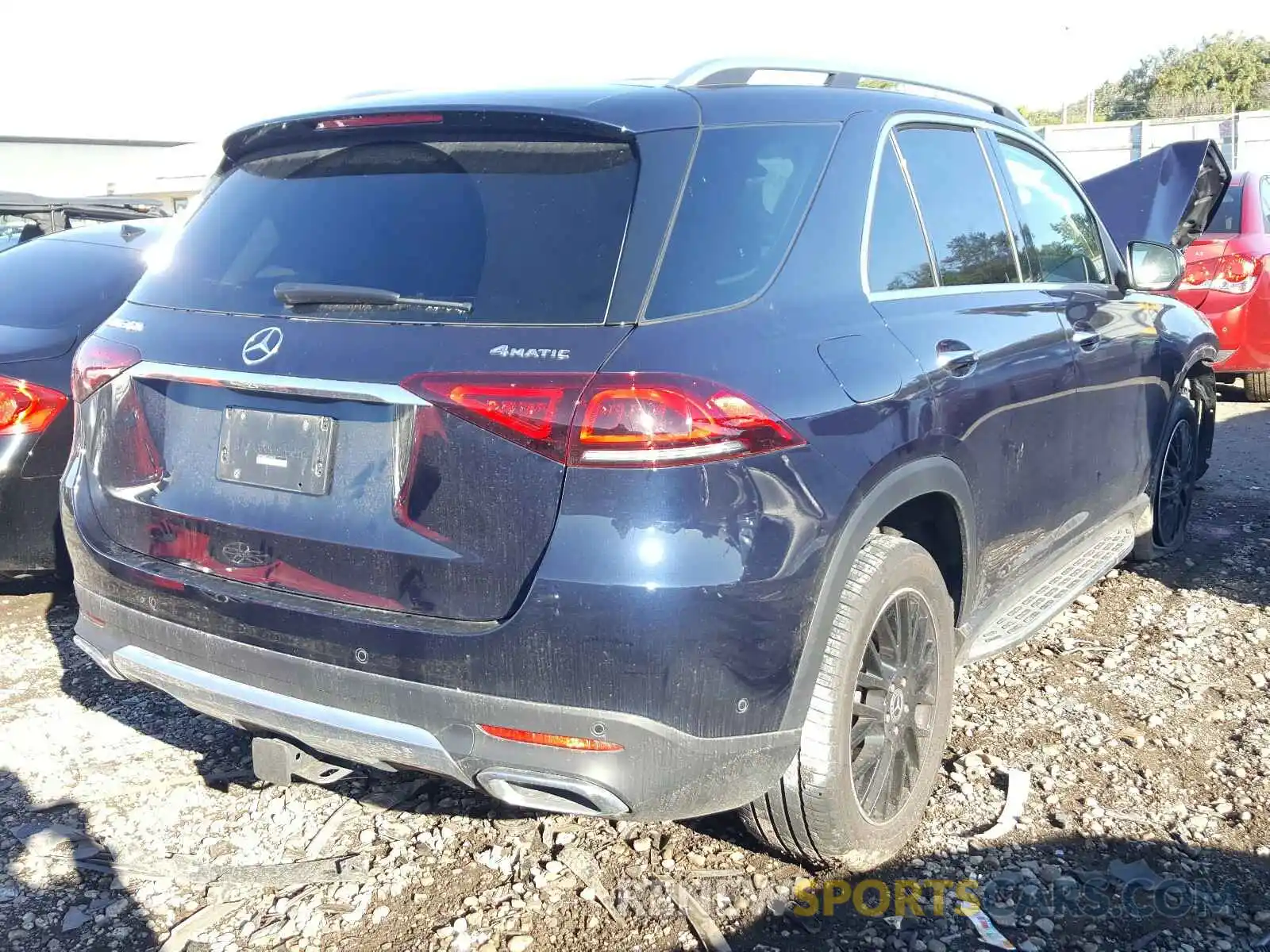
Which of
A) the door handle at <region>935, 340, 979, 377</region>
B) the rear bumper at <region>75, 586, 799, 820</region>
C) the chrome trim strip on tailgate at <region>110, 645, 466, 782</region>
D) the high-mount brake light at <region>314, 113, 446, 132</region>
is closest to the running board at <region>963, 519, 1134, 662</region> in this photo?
the door handle at <region>935, 340, 979, 377</region>

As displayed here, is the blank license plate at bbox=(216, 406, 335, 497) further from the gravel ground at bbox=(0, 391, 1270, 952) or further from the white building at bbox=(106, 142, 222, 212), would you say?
the white building at bbox=(106, 142, 222, 212)

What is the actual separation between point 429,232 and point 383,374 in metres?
0.37

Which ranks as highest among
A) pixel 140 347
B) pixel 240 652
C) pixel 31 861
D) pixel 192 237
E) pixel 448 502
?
pixel 192 237

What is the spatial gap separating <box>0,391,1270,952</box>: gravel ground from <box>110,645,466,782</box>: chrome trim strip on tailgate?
1.62 feet

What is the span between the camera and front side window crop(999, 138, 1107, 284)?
145 inches

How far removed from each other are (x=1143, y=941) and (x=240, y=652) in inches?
81.8

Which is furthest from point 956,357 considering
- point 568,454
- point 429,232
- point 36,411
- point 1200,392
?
point 36,411

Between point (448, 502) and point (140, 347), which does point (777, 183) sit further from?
point (140, 347)

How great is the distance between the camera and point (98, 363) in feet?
8.82

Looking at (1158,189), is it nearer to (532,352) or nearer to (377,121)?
(377,121)

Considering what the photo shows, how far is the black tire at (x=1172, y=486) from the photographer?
4.77 metres

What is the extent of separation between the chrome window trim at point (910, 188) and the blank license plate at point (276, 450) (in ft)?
4.19

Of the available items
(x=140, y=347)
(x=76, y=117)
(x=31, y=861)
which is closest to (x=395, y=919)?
(x=31, y=861)

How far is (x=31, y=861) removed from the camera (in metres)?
2.82
